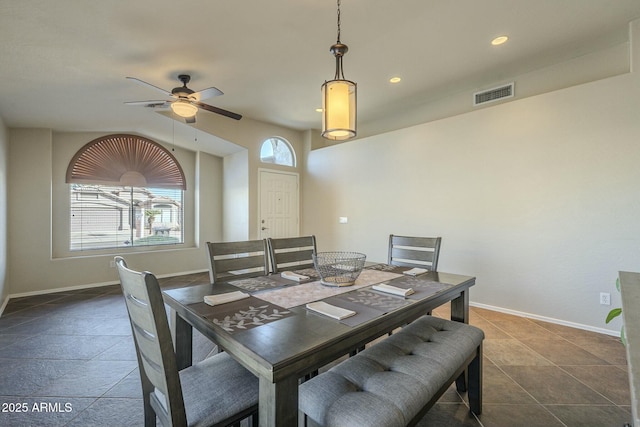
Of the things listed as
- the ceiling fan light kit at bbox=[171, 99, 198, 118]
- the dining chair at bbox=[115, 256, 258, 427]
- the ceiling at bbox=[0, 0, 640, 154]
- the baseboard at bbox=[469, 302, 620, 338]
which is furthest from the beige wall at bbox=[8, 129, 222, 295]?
the baseboard at bbox=[469, 302, 620, 338]

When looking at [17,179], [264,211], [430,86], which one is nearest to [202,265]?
[264,211]

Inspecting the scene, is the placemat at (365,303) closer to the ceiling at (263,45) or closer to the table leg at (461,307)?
the table leg at (461,307)

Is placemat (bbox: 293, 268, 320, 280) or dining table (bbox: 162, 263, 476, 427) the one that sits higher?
placemat (bbox: 293, 268, 320, 280)

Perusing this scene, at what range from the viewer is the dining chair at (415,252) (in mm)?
2369

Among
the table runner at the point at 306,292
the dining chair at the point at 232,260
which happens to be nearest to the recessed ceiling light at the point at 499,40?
the table runner at the point at 306,292

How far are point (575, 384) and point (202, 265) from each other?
18.7ft

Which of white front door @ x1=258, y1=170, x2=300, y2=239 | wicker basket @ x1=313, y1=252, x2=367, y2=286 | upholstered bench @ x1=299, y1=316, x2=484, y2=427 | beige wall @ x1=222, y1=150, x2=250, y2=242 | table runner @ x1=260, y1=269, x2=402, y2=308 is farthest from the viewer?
white front door @ x1=258, y1=170, x2=300, y2=239

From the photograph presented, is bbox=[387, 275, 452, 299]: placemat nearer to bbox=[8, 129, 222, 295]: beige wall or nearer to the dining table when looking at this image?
the dining table

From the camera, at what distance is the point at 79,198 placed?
4.72 metres

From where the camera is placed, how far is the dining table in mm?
930

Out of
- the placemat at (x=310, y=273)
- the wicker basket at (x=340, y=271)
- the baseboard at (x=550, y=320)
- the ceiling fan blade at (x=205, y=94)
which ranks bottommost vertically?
the baseboard at (x=550, y=320)

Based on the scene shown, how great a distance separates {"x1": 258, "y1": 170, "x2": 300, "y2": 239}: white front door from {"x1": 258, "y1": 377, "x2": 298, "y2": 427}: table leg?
4476 mm

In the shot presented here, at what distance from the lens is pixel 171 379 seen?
984 millimetres

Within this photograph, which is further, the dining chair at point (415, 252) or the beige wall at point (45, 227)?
the beige wall at point (45, 227)
